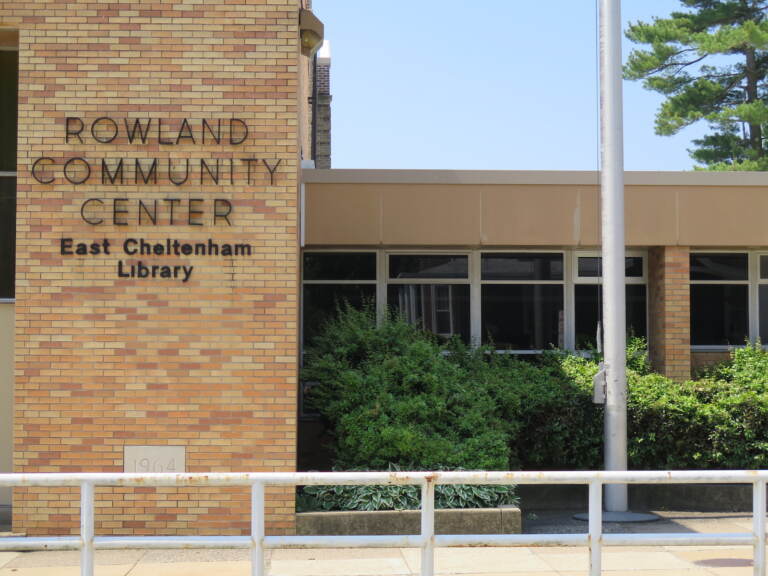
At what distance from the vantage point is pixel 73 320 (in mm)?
10883

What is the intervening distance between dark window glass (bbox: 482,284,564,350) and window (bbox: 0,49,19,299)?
6652 millimetres

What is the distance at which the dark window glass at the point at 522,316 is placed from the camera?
15641 millimetres


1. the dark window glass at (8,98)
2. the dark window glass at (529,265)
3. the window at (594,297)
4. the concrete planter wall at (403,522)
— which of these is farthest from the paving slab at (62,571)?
the window at (594,297)

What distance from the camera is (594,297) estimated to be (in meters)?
15.8

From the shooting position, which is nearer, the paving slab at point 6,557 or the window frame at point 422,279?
the paving slab at point 6,557

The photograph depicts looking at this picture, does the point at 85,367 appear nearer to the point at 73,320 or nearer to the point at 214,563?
the point at 73,320

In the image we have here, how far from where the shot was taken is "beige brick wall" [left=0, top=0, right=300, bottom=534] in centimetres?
1080

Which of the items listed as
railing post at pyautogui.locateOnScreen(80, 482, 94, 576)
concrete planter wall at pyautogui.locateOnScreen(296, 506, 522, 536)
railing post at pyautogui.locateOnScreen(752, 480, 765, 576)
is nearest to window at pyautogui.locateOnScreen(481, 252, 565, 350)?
concrete planter wall at pyautogui.locateOnScreen(296, 506, 522, 536)

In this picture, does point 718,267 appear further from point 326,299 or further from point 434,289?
point 326,299

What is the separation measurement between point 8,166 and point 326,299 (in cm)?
503

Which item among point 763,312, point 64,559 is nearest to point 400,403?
point 64,559

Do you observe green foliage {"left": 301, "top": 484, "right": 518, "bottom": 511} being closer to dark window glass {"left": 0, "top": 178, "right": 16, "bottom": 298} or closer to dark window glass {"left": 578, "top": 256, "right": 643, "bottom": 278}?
dark window glass {"left": 0, "top": 178, "right": 16, "bottom": 298}

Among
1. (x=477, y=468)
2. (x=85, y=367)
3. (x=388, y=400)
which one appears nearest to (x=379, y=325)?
(x=388, y=400)

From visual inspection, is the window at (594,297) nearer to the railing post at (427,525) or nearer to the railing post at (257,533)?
the railing post at (427,525)
